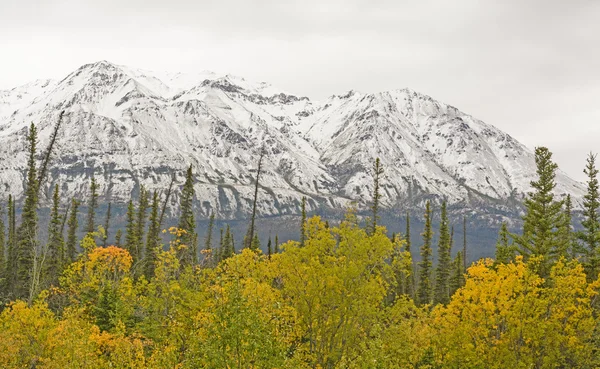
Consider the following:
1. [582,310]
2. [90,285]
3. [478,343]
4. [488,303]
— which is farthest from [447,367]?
[90,285]

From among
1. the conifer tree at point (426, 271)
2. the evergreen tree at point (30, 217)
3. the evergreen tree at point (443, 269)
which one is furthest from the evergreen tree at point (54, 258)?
the evergreen tree at point (443, 269)

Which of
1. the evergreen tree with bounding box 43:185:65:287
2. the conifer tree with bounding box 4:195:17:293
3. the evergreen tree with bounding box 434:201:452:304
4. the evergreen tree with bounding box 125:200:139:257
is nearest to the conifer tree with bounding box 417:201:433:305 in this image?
the evergreen tree with bounding box 434:201:452:304

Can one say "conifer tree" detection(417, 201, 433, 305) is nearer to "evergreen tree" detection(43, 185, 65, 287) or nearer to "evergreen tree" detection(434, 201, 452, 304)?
"evergreen tree" detection(434, 201, 452, 304)

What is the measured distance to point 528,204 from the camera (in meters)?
55.1

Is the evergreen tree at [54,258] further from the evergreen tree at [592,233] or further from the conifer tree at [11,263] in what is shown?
the evergreen tree at [592,233]

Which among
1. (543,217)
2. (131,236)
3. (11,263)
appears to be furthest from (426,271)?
(11,263)

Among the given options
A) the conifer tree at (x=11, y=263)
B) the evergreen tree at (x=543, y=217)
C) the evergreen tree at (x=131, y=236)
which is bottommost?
the conifer tree at (x=11, y=263)

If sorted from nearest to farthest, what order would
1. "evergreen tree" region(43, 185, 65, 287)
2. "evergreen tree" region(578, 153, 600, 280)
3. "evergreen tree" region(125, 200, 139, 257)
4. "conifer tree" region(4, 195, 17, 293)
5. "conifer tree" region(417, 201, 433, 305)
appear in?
"evergreen tree" region(578, 153, 600, 280)
"evergreen tree" region(43, 185, 65, 287)
"conifer tree" region(4, 195, 17, 293)
"evergreen tree" region(125, 200, 139, 257)
"conifer tree" region(417, 201, 433, 305)

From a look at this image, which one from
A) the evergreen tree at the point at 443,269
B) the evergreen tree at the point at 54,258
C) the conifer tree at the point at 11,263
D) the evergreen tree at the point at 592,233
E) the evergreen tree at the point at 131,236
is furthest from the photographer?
the evergreen tree at the point at 443,269

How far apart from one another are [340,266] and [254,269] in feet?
Answer: 21.2

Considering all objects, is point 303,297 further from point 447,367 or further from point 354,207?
point 447,367

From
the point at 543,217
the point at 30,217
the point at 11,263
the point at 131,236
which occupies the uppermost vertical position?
the point at 543,217

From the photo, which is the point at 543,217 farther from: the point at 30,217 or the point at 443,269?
the point at 30,217

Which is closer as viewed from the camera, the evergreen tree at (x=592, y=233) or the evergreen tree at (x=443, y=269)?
the evergreen tree at (x=592, y=233)
